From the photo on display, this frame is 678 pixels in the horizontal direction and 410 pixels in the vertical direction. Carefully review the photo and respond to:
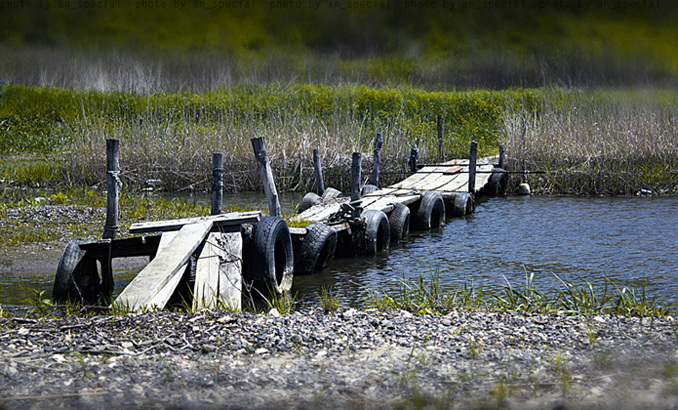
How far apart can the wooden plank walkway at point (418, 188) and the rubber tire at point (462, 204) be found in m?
0.18

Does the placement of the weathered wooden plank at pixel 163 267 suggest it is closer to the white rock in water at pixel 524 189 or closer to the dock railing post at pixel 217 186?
the dock railing post at pixel 217 186

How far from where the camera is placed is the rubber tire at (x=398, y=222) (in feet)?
37.3

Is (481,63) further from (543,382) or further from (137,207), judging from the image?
(543,382)

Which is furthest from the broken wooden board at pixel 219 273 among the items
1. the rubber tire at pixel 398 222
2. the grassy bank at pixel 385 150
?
the grassy bank at pixel 385 150

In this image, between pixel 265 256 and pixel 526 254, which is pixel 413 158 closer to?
pixel 526 254

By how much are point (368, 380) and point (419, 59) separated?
111 ft

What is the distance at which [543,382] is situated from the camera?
12.0 ft

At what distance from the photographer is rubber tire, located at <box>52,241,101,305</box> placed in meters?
7.10

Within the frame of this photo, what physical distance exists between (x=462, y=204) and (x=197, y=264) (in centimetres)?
795

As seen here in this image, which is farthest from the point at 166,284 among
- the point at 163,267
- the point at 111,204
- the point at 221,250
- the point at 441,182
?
the point at 441,182

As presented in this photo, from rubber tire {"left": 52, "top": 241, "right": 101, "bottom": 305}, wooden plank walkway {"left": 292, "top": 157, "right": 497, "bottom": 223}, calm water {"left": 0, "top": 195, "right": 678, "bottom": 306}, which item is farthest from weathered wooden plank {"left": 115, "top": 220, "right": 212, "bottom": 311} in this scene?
wooden plank walkway {"left": 292, "top": 157, "right": 497, "bottom": 223}

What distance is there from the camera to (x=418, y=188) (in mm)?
14422

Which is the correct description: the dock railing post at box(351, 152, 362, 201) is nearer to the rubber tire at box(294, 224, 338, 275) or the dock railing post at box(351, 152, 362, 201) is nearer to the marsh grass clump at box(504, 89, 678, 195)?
the rubber tire at box(294, 224, 338, 275)

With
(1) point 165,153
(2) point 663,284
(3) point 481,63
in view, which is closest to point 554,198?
(2) point 663,284
